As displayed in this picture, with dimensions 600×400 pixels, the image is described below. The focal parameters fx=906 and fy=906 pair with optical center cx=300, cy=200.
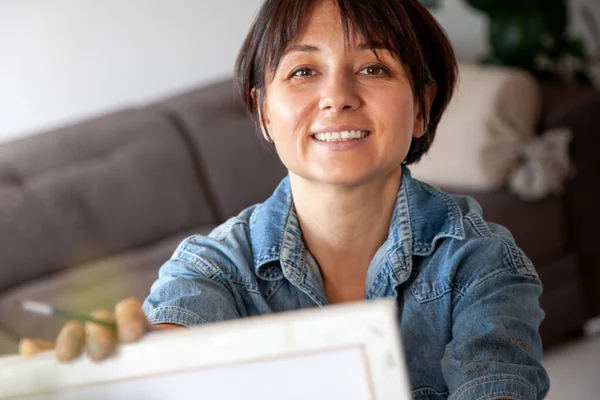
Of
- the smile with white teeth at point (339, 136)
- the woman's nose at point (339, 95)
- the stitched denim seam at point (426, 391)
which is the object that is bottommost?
the stitched denim seam at point (426, 391)

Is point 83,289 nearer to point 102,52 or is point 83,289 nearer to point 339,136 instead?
point 102,52

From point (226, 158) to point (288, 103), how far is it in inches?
72.6

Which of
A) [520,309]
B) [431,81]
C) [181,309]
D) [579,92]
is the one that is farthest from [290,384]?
[579,92]

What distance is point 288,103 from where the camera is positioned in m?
1.11

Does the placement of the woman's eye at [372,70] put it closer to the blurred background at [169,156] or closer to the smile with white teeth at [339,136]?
the smile with white teeth at [339,136]

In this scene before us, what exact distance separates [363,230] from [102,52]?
2304mm

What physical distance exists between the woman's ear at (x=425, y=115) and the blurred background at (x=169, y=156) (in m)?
1.39

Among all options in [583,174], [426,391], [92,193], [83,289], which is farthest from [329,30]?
[583,174]

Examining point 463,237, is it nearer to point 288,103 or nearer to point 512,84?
point 288,103

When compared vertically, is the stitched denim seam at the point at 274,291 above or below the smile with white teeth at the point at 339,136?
below

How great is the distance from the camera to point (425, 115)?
1229 millimetres

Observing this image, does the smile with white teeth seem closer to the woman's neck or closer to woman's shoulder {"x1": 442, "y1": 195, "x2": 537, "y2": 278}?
the woman's neck

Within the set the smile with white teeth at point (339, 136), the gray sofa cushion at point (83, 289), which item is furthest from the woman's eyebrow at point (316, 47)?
the gray sofa cushion at point (83, 289)

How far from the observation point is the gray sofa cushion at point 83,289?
240cm
